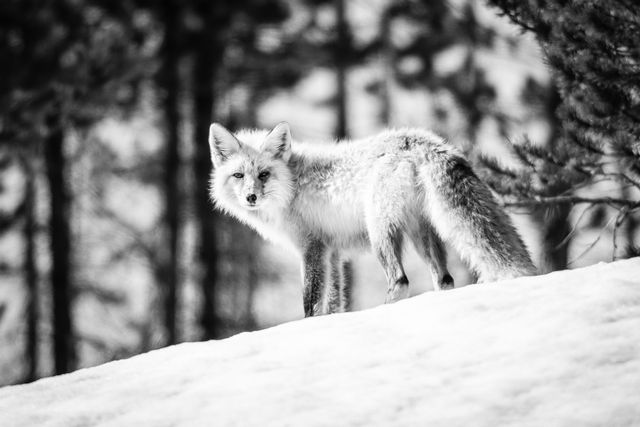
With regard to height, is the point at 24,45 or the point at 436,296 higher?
the point at 24,45

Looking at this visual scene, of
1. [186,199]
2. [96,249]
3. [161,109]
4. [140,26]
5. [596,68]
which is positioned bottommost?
[96,249]

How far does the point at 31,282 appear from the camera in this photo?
55.9ft

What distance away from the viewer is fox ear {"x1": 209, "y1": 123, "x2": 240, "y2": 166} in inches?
283

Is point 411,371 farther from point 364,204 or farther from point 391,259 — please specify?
point 364,204

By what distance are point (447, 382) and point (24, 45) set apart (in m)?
9.72

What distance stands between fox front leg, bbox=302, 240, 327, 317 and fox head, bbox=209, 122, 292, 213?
1.72ft

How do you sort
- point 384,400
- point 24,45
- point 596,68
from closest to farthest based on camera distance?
point 384,400, point 596,68, point 24,45

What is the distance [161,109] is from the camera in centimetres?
1540

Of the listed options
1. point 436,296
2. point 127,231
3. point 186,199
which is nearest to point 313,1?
point 186,199

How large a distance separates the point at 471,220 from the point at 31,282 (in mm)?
14102

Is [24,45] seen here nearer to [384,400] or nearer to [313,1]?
[313,1]

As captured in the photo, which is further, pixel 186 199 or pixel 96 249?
pixel 96 249

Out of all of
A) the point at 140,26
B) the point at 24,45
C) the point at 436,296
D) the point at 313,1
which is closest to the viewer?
the point at 436,296

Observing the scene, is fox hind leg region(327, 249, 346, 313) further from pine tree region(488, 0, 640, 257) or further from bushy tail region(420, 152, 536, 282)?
pine tree region(488, 0, 640, 257)
